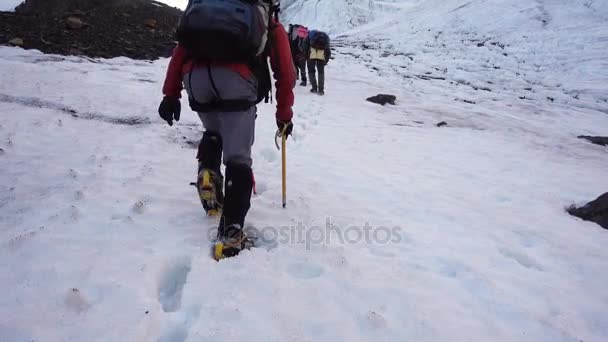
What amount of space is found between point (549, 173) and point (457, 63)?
16882mm

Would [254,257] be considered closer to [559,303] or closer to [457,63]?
[559,303]

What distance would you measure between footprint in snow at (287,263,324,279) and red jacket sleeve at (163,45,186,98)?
5.89 feet

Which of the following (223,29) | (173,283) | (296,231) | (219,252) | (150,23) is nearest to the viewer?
(223,29)

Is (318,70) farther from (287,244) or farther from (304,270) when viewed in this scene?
(304,270)

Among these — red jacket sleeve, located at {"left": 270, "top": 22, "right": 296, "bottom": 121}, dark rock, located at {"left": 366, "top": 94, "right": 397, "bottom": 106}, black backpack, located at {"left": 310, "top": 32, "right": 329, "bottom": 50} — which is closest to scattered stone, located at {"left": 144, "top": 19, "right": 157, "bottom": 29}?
black backpack, located at {"left": 310, "top": 32, "right": 329, "bottom": 50}

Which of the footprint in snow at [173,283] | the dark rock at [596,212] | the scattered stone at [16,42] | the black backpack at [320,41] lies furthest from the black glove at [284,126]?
the scattered stone at [16,42]

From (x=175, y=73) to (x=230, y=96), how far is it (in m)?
0.67

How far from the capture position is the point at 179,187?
13.7 ft

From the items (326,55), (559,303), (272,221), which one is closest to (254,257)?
(272,221)

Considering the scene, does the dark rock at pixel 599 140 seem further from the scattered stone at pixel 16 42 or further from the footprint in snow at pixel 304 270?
the scattered stone at pixel 16 42

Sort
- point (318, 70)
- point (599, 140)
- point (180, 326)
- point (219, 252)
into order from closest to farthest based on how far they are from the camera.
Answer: point (180, 326) < point (219, 252) < point (599, 140) < point (318, 70)

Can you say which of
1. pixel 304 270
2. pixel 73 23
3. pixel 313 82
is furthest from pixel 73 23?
pixel 304 270

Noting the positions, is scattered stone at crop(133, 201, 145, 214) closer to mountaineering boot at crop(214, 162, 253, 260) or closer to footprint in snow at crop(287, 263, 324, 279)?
mountaineering boot at crop(214, 162, 253, 260)

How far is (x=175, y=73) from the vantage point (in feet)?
9.93
